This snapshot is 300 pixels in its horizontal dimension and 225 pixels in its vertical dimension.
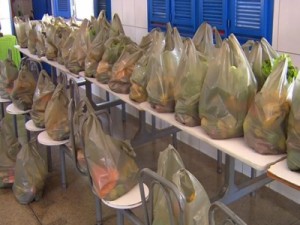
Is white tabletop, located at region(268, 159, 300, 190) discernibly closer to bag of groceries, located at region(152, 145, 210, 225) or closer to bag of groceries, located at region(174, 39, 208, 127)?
bag of groceries, located at region(152, 145, 210, 225)

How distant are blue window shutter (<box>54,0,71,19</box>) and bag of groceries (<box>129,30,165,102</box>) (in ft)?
10.2

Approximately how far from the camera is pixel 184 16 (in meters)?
2.97

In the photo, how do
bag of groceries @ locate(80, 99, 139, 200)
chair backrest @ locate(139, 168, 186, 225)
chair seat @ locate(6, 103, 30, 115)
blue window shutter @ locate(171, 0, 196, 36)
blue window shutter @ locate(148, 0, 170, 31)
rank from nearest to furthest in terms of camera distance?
chair backrest @ locate(139, 168, 186, 225) < bag of groceries @ locate(80, 99, 139, 200) < blue window shutter @ locate(171, 0, 196, 36) < chair seat @ locate(6, 103, 30, 115) < blue window shutter @ locate(148, 0, 170, 31)

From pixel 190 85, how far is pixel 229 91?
26 centimetres

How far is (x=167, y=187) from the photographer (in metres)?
1.33

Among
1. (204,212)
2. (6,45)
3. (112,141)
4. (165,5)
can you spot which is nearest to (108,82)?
(112,141)

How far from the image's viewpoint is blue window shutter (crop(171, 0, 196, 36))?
9.45ft

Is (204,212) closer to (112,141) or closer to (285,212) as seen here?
(112,141)

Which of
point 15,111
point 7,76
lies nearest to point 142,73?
point 15,111

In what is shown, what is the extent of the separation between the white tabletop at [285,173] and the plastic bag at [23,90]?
2217mm

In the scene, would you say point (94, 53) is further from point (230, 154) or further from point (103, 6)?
point (103, 6)

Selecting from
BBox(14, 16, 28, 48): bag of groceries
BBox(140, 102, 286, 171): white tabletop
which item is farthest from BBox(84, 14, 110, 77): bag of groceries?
BBox(14, 16, 28, 48): bag of groceries

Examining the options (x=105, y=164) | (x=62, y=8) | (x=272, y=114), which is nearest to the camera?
(x=272, y=114)

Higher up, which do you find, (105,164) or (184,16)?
(184,16)
